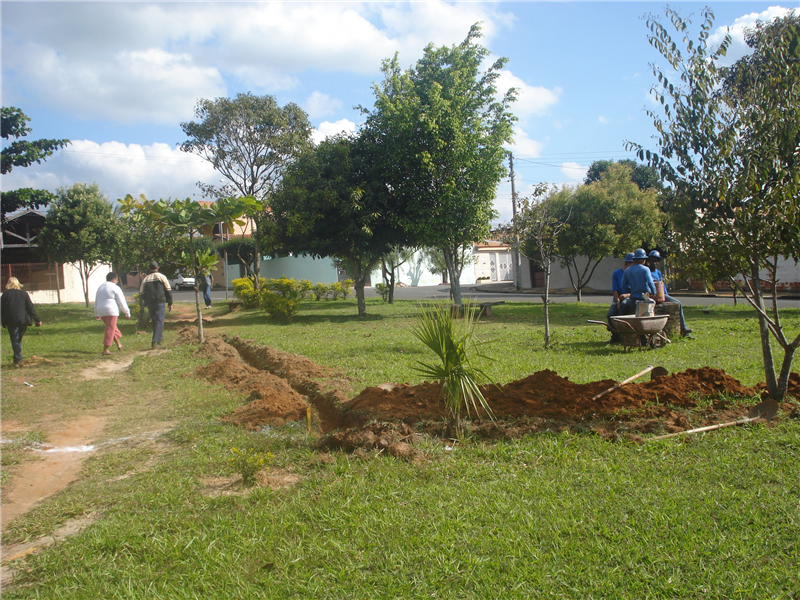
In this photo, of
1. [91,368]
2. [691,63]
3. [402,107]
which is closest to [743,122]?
[691,63]

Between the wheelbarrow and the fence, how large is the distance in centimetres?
3059

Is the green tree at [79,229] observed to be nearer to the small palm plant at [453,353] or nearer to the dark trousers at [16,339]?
the dark trousers at [16,339]

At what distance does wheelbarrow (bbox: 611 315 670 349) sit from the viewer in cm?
999

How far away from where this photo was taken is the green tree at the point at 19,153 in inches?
786

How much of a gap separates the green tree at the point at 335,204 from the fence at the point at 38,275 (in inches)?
754

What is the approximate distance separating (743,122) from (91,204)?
86.3ft

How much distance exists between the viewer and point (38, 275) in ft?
106

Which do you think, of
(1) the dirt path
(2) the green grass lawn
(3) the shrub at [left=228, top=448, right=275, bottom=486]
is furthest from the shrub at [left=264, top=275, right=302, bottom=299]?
(3) the shrub at [left=228, top=448, right=275, bottom=486]

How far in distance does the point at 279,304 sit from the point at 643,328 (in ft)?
40.1

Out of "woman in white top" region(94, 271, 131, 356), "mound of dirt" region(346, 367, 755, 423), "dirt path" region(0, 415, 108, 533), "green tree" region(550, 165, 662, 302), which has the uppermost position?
"green tree" region(550, 165, 662, 302)

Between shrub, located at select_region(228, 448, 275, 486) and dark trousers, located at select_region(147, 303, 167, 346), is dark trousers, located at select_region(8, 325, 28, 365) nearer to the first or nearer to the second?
dark trousers, located at select_region(147, 303, 167, 346)

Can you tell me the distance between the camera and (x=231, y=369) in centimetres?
975

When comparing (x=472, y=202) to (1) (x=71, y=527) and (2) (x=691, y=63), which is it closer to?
(2) (x=691, y=63)

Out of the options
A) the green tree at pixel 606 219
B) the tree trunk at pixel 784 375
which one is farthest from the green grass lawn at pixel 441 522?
the green tree at pixel 606 219
